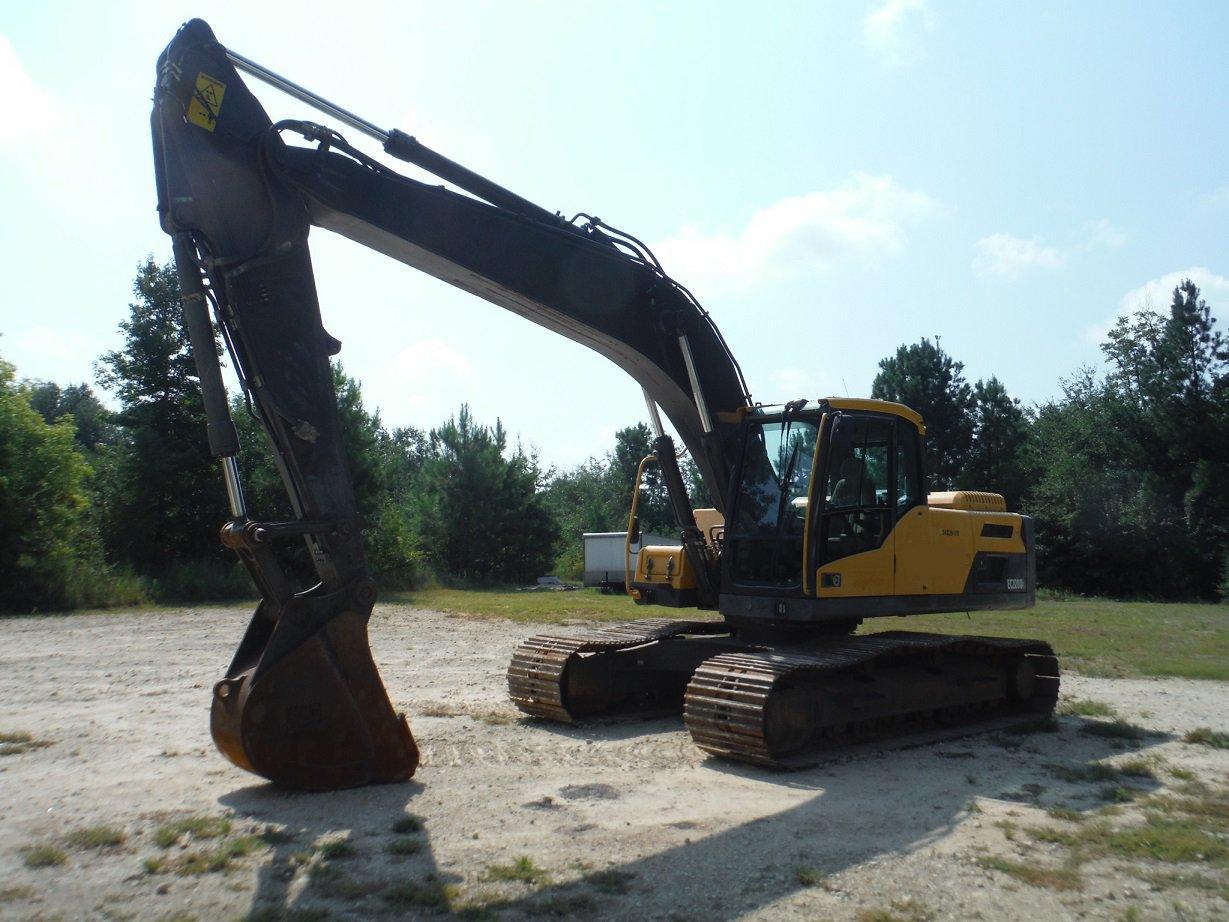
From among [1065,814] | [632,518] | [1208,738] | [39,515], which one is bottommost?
[1065,814]

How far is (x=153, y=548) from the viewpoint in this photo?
31.7 m

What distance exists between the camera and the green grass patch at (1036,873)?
5.30 metres

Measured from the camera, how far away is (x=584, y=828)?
6.20m

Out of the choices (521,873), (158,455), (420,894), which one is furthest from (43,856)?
(158,455)

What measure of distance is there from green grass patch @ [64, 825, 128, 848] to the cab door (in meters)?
5.28

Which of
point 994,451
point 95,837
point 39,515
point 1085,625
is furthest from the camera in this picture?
point 994,451

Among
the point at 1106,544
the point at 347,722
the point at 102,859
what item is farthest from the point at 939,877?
the point at 1106,544

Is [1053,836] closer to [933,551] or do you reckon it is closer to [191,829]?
[933,551]

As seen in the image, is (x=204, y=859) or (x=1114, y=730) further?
(x=1114, y=730)

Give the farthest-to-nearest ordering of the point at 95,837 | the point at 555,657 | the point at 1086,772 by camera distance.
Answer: the point at 555,657 < the point at 1086,772 < the point at 95,837

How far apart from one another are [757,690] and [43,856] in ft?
15.5

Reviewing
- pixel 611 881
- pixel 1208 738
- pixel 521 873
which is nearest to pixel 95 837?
pixel 521 873

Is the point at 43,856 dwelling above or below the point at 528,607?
below

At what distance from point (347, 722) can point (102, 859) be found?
5.08ft
